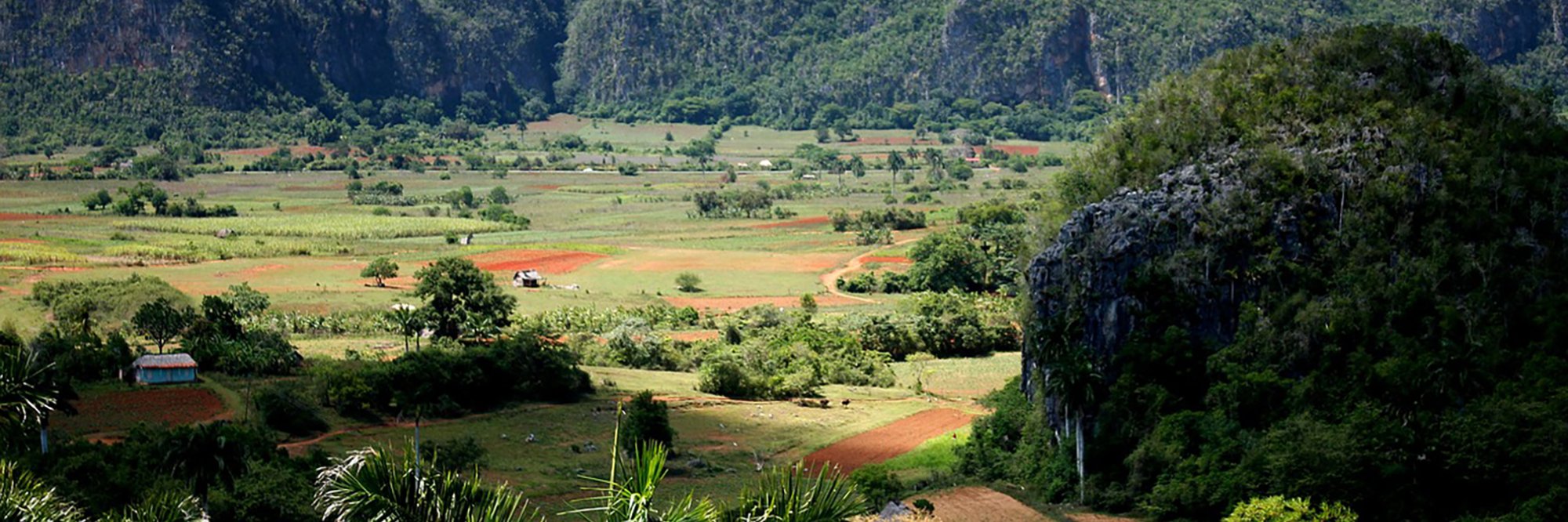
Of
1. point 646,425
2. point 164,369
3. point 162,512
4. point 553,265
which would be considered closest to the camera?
point 162,512

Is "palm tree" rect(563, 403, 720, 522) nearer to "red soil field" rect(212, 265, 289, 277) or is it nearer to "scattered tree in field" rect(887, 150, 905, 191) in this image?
"red soil field" rect(212, 265, 289, 277)

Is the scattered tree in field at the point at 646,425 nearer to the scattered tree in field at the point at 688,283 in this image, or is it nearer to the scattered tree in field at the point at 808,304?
the scattered tree in field at the point at 808,304

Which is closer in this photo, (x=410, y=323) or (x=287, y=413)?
(x=287, y=413)

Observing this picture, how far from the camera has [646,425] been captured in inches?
2149

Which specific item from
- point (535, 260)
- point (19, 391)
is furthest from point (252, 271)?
point (19, 391)

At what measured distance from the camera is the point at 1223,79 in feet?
200

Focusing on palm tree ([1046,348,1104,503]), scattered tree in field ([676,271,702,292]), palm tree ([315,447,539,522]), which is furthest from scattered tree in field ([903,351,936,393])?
palm tree ([315,447,539,522])

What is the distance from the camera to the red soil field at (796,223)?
5248 inches

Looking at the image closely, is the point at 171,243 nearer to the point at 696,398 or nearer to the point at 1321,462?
the point at 696,398

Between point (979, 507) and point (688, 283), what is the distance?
50.2 metres

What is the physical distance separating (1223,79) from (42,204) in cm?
10787

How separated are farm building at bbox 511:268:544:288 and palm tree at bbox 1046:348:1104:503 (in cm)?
4869

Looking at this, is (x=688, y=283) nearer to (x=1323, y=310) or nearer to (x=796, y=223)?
(x=796, y=223)

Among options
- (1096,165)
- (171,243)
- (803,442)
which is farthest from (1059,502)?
(171,243)
